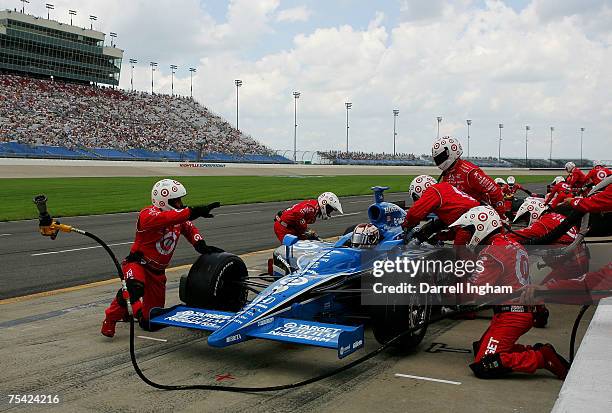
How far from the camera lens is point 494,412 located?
4.80 meters

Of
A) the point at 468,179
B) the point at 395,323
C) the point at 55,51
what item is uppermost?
the point at 55,51

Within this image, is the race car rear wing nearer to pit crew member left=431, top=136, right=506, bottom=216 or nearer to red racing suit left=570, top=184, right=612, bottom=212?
red racing suit left=570, top=184, right=612, bottom=212

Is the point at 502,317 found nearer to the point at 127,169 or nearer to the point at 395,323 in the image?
the point at 395,323

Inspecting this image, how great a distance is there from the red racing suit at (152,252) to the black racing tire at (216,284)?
1.01 ft

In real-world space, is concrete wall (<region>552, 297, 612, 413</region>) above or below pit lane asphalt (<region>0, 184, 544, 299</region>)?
above

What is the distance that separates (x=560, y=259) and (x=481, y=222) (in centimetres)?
238

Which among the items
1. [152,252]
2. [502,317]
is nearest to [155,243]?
[152,252]

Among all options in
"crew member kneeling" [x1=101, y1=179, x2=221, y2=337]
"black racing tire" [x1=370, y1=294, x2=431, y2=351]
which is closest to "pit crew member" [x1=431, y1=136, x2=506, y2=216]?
"black racing tire" [x1=370, y1=294, x2=431, y2=351]

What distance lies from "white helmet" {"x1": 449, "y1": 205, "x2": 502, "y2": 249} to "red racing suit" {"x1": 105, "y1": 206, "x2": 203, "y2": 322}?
2873mm

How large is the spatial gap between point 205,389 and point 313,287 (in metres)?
1.59

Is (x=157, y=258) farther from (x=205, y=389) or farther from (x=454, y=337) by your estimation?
(x=454, y=337)

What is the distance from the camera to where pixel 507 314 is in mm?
5848

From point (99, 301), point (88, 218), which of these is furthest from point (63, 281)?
point (88, 218)

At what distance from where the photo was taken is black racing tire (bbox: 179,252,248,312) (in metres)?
7.07
